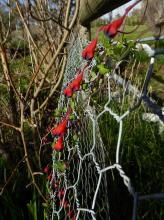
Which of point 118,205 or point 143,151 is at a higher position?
point 143,151

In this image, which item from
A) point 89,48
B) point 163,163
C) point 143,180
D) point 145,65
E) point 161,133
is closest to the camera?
point 89,48

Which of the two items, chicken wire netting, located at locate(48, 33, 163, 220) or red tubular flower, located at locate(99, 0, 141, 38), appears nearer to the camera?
red tubular flower, located at locate(99, 0, 141, 38)

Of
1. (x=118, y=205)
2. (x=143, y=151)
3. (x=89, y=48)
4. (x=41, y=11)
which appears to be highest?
(x=41, y=11)

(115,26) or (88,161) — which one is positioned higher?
(115,26)

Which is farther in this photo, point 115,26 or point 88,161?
point 88,161

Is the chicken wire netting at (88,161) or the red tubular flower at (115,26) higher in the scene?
the red tubular flower at (115,26)

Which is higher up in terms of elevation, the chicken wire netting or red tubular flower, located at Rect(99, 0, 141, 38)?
red tubular flower, located at Rect(99, 0, 141, 38)

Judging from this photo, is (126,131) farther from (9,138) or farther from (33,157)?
(9,138)

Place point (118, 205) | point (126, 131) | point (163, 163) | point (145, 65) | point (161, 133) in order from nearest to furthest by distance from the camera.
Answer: point (118, 205) → point (163, 163) → point (126, 131) → point (161, 133) → point (145, 65)

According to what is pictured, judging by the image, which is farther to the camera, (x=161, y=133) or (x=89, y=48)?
(x=161, y=133)

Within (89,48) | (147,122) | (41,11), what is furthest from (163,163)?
(89,48)

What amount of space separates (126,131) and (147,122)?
13.4 inches

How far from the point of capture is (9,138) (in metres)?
2.83

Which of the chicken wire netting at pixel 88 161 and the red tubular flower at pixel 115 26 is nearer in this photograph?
the red tubular flower at pixel 115 26
